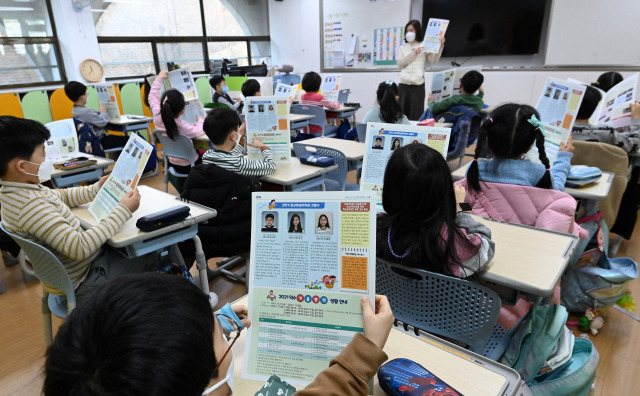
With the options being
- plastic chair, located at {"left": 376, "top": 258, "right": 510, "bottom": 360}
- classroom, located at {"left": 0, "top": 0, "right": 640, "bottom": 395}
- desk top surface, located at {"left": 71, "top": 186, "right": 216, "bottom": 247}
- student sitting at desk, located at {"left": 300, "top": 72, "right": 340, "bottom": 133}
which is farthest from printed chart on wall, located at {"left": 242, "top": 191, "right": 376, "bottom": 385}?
student sitting at desk, located at {"left": 300, "top": 72, "right": 340, "bottom": 133}

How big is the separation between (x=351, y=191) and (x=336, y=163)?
2.18 m

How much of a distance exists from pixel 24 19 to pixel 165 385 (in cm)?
714

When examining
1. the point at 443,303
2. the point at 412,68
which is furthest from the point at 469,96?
the point at 443,303

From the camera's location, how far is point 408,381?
768 mm

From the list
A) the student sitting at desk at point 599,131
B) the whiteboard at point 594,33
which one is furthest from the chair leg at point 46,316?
the whiteboard at point 594,33

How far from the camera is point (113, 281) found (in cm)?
54

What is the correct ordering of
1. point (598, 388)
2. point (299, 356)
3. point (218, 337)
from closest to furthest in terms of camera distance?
point (218, 337)
point (299, 356)
point (598, 388)

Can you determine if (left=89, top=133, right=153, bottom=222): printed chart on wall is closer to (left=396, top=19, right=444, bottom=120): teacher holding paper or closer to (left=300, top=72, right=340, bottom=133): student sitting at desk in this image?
(left=300, top=72, right=340, bottom=133): student sitting at desk

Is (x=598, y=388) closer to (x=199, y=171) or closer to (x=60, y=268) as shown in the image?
(x=199, y=171)

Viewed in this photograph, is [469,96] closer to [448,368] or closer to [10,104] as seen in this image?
[448,368]

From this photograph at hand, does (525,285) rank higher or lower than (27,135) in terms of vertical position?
lower

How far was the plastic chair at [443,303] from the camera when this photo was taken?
111 centimetres

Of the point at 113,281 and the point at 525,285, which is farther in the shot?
the point at 525,285

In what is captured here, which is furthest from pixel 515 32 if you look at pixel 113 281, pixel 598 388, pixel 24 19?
pixel 24 19
